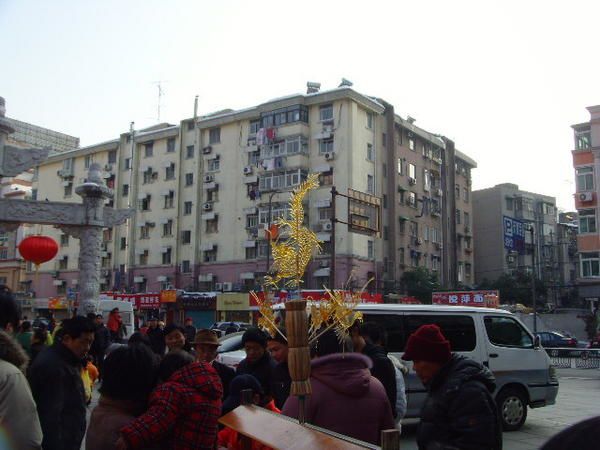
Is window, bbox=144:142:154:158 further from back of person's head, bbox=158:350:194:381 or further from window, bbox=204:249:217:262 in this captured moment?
back of person's head, bbox=158:350:194:381

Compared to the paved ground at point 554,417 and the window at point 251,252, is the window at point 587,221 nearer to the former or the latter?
the paved ground at point 554,417

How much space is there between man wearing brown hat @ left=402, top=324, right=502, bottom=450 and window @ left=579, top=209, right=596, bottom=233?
3568cm

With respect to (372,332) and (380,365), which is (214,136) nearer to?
(372,332)

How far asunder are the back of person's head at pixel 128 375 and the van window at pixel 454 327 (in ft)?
21.6

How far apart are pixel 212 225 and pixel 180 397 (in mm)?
41743

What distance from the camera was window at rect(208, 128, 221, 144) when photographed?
45.0 m

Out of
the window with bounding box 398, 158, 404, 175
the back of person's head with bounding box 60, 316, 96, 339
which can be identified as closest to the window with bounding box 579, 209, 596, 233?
the window with bounding box 398, 158, 404, 175

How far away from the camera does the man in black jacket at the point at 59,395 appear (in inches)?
152

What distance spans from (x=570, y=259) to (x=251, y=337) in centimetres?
6012

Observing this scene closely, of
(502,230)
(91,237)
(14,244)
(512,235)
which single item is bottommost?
(91,237)

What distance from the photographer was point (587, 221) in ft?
117

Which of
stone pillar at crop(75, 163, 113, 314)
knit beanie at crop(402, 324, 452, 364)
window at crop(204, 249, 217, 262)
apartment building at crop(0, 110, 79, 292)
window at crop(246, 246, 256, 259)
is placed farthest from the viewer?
apartment building at crop(0, 110, 79, 292)

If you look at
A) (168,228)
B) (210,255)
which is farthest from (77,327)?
(168,228)

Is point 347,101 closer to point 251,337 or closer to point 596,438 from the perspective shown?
point 251,337
